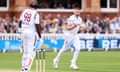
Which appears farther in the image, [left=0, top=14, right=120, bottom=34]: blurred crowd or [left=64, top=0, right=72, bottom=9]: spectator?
[left=64, top=0, right=72, bottom=9]: spectator

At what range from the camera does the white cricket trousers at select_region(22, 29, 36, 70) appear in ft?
61.6

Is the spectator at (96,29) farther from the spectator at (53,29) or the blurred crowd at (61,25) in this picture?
the spectator at (53,29)

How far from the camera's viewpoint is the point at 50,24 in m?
40.1

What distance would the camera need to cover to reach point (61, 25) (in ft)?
132

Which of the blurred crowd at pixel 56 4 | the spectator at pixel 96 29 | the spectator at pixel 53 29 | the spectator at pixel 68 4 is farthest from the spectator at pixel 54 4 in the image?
the spectator at pixel 53 29

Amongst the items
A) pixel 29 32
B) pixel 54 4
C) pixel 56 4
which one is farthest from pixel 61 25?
pixel 29 32

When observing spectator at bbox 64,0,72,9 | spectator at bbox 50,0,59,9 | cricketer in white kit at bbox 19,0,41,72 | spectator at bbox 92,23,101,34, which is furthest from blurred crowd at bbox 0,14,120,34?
cricketer in white kit at bbox 19,0,41,72

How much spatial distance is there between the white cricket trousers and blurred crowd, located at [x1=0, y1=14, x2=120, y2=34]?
18.6 metres

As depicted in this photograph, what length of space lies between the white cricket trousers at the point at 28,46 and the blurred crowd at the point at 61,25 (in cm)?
1855

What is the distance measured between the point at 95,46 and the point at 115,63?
11.0 metres

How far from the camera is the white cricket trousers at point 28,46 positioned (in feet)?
61.6

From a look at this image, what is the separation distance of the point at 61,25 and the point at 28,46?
2147 centimetres

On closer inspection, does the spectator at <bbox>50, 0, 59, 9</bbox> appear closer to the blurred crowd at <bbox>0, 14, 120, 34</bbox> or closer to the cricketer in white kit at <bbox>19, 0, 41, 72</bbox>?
the blurred crowd at <bbox>0, 14, 120, 34</bbox>

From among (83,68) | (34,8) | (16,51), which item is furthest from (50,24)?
(34,8)
